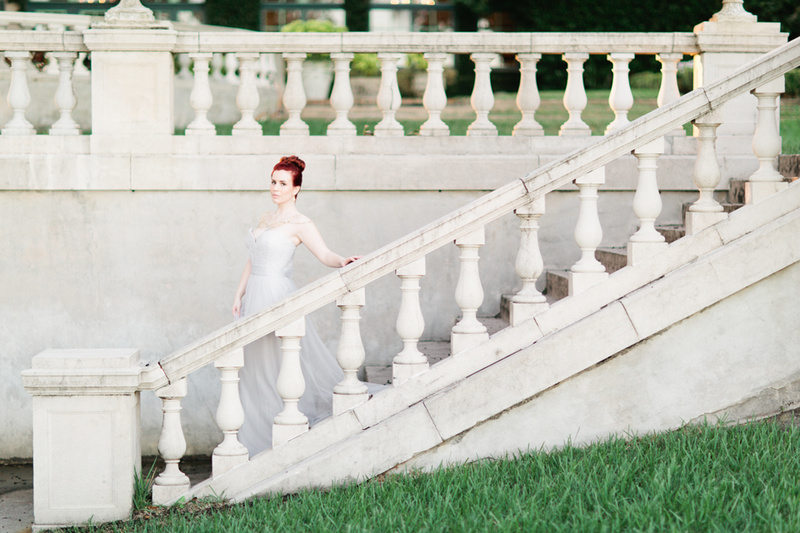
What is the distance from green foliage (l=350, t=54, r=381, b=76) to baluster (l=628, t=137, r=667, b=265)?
Result: 1315 centimetres

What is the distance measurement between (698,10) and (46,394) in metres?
16.9

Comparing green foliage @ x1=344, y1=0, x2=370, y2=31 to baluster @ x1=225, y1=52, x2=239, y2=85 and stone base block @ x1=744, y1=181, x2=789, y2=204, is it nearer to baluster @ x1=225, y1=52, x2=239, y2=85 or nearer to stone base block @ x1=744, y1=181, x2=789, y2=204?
baluster @ x1=225, y1=52, x2=239, y2=85

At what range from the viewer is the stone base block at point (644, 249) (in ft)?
14.7

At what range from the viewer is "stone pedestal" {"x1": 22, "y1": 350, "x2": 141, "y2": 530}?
4414 mm

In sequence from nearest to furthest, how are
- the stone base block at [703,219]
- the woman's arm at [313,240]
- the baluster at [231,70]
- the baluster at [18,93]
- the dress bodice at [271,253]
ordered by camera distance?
the stone base block at [703,219] < the woman's arm at [313,240] < the dress bodice at [271,253] < the baluster at [18,93] < the baluster at [231,70]

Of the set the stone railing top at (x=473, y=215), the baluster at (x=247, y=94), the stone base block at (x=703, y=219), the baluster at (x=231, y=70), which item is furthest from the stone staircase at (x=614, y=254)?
the baluster at (x=231, y=70)

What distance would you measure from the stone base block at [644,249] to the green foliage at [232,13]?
16799mm

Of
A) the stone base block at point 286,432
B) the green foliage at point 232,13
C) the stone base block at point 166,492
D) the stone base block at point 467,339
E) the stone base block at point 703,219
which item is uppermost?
the green foliage at point 232,13

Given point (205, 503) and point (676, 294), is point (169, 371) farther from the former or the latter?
point (676, 294)

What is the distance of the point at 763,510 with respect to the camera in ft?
11.6

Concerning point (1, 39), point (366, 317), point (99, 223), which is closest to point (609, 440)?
point (366, 317)

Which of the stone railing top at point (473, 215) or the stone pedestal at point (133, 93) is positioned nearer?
the stone railing top at point (473, 215)

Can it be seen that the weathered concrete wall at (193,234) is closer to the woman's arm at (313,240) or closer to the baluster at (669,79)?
the baluster at (669,79)

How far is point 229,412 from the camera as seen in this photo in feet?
14.8
